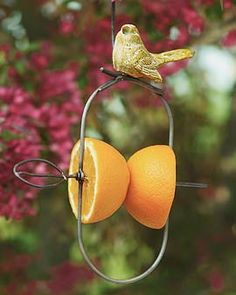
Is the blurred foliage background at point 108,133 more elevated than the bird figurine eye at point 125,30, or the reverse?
the bird figurine eye at point 125,30

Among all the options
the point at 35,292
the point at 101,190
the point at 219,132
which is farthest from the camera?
the point at 219,132

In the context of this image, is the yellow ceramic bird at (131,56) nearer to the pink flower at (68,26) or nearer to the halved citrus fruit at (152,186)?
the halved citrus fruit at (152,186)

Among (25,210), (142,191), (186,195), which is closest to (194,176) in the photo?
(186,195)

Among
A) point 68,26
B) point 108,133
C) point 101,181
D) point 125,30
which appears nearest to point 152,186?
point 101,181

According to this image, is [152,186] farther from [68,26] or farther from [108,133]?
[108,133]

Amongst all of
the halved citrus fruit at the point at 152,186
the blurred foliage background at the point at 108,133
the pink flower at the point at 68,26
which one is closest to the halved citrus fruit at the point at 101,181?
the halved citrus fruit at the point at 152,186

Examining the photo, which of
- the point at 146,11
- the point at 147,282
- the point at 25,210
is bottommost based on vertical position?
the point at 147,282

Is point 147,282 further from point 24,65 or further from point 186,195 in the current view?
point 24,65
